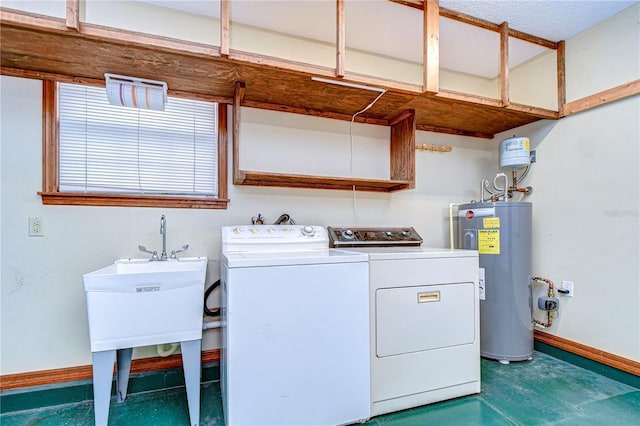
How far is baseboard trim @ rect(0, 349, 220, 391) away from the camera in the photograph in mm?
1886

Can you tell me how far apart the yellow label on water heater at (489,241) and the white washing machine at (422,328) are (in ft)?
1.99

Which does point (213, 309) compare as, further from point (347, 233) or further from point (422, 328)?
point (422, 328)

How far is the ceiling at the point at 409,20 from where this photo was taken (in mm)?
2156

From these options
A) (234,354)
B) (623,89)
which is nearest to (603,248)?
(623,89)

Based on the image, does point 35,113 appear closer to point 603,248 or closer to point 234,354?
point 234,354

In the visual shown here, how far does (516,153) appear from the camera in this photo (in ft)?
8.87

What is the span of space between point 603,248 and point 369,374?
1938 millimetres

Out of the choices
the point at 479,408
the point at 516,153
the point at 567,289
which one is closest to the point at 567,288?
the point at 567,289

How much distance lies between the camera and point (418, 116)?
271 centimetres

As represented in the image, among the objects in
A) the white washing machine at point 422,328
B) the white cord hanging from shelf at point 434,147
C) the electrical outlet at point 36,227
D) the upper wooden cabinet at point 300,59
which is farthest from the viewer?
the white cord hanging from shelf at point 434,147

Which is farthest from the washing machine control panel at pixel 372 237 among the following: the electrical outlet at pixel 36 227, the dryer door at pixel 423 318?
the electrical outlet at pixel 36 227

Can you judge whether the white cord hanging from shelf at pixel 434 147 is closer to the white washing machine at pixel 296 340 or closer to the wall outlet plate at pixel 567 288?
the wall outlet plate at pixel 567 288

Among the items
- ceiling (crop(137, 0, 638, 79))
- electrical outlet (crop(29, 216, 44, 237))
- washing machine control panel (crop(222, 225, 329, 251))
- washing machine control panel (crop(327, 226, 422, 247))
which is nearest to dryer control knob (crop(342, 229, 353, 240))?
washing machine control panel (crop(327, 226, 422, 247))

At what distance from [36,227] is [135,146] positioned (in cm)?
75
